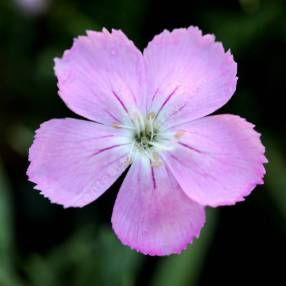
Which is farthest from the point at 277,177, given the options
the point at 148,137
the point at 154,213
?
the point at 154,213

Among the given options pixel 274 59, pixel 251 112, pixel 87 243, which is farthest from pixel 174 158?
pixel 274 59

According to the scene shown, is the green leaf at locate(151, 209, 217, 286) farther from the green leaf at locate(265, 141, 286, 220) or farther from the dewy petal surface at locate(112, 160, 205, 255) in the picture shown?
the dewy petal surface at locate(112, 160, 205, 255)

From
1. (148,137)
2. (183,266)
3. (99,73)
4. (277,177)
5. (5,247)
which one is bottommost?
(5,247)

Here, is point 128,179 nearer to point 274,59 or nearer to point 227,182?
point 227,182

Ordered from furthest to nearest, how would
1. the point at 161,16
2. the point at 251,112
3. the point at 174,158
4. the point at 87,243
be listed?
the point at 161,16 → the point at 251,112 → the point at 87,243 → the point at 174,158

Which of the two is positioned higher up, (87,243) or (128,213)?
(128,213)

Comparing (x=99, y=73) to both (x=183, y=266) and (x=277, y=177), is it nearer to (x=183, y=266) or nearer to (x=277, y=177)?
(x=183, y=266)

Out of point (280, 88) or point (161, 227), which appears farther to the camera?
point (280, 88)

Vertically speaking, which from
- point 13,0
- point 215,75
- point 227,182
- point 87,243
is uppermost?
point 215,75
